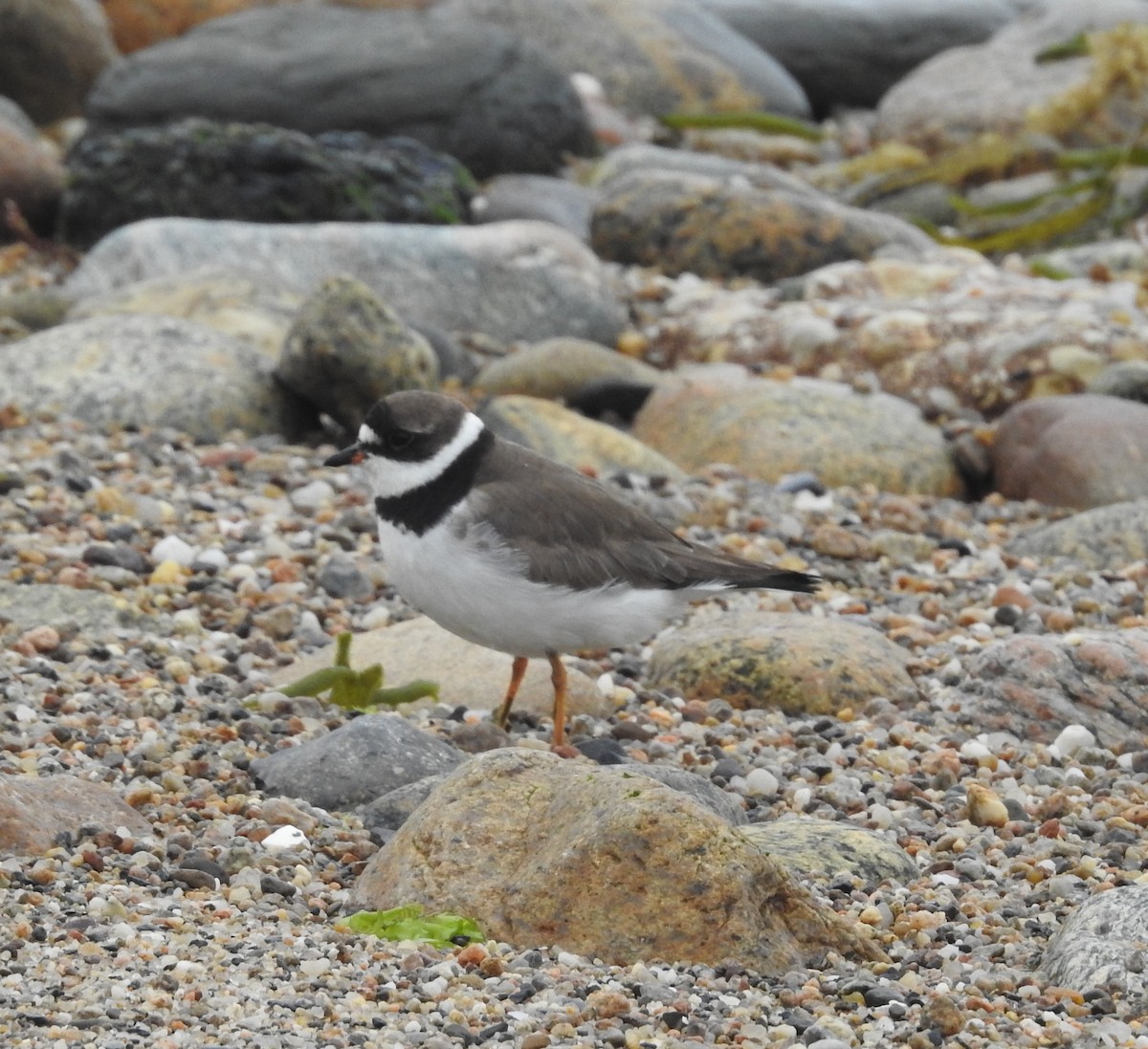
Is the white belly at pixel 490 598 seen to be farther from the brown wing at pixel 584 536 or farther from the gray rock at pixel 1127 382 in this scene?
the gray rock at pixel 1127 382

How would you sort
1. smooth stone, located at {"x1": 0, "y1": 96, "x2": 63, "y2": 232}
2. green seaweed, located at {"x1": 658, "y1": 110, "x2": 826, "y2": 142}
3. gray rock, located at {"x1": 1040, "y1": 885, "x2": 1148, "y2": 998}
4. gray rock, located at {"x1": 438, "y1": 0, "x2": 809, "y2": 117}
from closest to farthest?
gray rock, located at {"x1": 1040, "y1": 885, "x2": 1148, "y2": 998} → smooth stone, located at {"x1": 0, "y1": 96, "x2": 63, "y2": 232} → green seaweed, located at {"x1": 658, "y1": 110, "x2": 826, "y2": 142} → gray rock, located at {"x1": 438, "y1": 0, "x2": 809, "y2": 117}

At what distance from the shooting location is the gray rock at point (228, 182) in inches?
504

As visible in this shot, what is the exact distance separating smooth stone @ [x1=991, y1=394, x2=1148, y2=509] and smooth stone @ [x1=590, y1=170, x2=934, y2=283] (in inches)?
142

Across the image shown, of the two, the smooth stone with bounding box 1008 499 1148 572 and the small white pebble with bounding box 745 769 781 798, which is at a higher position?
the small white pebble with bounding box 745 769 781 798

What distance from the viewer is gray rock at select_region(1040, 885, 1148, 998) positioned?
162 inches

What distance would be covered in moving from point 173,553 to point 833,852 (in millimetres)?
3655

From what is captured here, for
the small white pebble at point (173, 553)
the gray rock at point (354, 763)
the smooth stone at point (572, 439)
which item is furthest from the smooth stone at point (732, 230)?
the gray rock at point (354, 763)

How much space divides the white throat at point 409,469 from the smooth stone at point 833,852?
1.57m

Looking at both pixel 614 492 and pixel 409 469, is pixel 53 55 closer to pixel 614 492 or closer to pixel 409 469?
pixel 614 492

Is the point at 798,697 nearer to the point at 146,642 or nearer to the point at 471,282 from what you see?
the point at 146,642

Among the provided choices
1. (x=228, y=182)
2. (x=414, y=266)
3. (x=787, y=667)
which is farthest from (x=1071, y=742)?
(x=228, y=182)

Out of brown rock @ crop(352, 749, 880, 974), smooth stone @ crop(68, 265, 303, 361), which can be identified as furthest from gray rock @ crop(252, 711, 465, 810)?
smooth stone @ crop(68, 265, 303, 361)

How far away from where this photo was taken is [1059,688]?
6.40 meters

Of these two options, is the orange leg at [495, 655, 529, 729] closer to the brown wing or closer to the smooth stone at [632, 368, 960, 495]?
the brown wing
